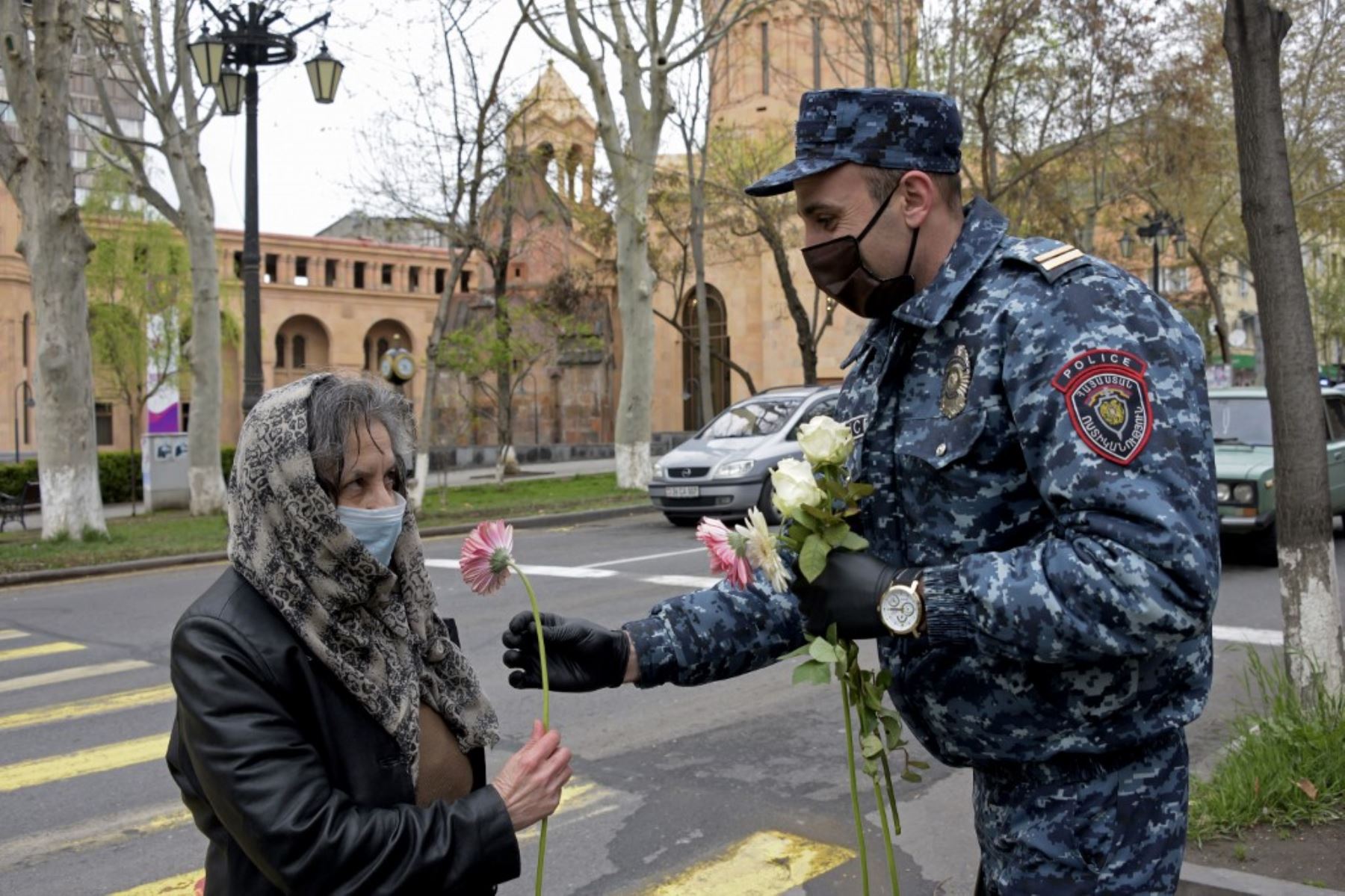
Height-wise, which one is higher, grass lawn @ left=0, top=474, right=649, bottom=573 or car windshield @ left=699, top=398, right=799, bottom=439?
car windshield @ left=699, top=398, right=799, bottom=439

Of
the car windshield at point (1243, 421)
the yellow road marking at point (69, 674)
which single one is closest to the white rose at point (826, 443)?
the yellow road marking at point (69, 674)

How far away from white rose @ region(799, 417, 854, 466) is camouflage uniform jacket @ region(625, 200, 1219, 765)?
0.34ft

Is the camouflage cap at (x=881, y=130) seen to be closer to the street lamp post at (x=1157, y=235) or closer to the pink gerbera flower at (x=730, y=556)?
the pink gerbera flower at (x=730, y=556)

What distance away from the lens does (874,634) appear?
2.01 metres

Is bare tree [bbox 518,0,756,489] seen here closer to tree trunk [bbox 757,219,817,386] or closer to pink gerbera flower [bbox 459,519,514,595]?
tree trunk [bbox 757,219,817,386]

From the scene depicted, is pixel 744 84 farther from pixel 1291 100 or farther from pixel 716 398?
pixel 1291 100

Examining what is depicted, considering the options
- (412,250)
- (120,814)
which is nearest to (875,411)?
(120,814)

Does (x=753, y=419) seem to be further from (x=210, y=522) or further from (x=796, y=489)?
(x=796, y=489)

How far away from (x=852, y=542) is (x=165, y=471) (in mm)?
24097

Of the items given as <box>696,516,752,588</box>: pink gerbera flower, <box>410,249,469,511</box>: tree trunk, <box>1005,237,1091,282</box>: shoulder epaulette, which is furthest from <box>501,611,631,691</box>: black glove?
<box>410,249,469,511</box>: tree trunk

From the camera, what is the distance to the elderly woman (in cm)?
199

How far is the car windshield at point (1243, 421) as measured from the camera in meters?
12.7

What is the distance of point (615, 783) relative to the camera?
5773mm

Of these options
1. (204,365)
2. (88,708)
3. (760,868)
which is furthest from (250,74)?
(760,868)
